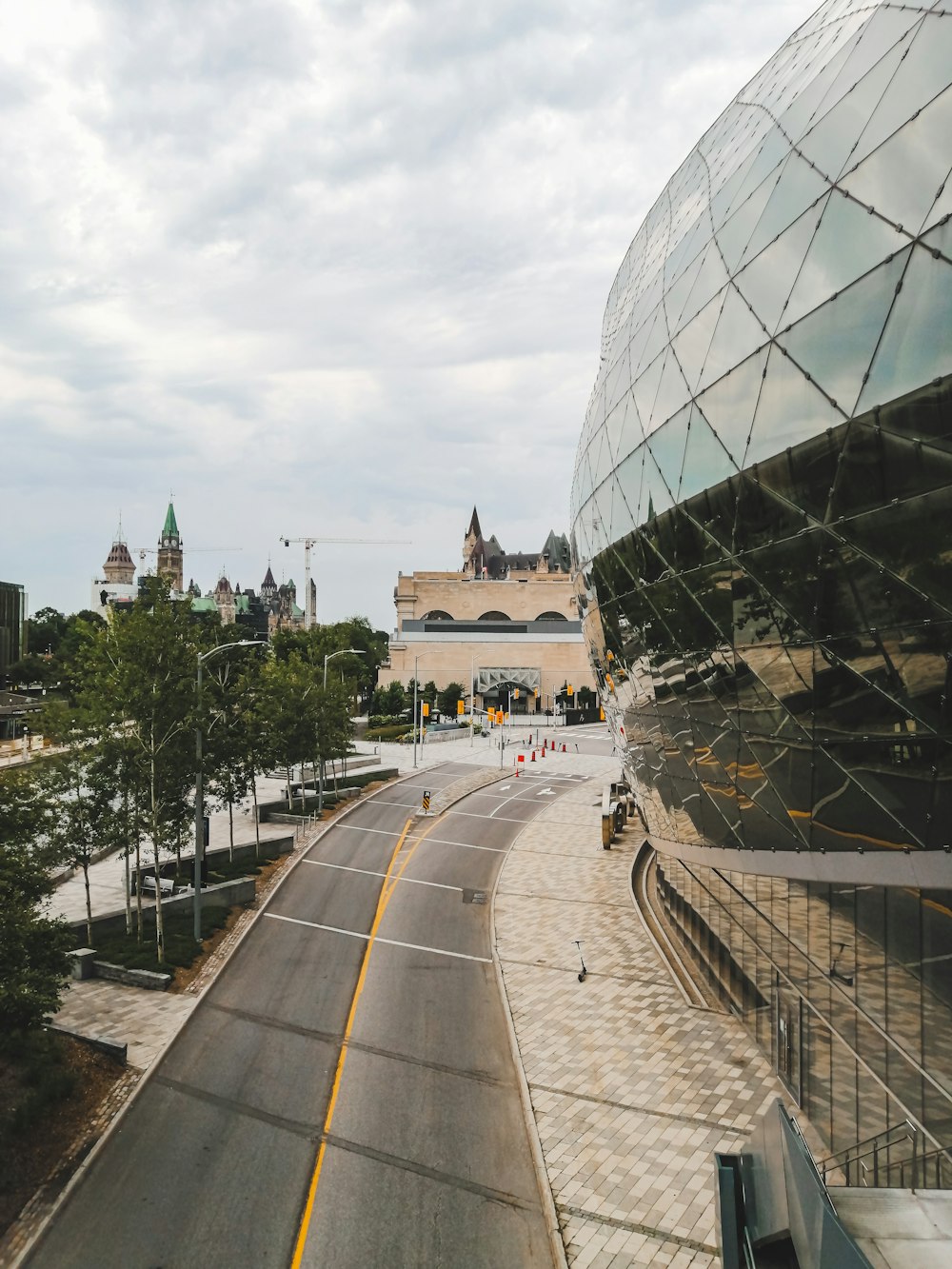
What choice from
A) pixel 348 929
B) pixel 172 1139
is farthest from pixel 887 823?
pixel 348 929

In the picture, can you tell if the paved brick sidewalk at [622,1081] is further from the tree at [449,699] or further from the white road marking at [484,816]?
the tree at [449,699]

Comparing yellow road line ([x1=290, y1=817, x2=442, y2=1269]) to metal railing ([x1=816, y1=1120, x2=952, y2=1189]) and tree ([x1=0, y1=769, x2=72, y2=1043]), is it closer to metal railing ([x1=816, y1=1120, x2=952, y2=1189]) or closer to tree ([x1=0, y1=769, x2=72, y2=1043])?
tree ([x1=0, y1=769, x2=72, y2=1043])

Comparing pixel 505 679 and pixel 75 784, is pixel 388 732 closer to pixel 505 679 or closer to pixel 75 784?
pixel 505 679

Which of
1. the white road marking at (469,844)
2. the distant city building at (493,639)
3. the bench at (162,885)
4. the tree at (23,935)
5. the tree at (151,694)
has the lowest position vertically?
the white road marking at (469,844)

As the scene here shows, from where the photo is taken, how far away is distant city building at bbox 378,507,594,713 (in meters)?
117

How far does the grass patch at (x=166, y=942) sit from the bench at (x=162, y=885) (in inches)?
44.4

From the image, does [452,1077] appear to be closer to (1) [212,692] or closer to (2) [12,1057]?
(2) [12,1057]

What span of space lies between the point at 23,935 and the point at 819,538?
539 inches

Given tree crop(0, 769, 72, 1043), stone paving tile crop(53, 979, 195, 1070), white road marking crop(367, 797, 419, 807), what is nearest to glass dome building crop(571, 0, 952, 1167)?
stone paving tile crop(53, 979, 195, 1070)

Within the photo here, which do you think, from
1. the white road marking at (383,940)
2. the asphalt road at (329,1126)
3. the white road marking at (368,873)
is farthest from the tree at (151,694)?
the white road marking at (368,873)

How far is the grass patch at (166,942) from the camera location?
23.8 m

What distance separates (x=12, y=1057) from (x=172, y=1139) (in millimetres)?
4148

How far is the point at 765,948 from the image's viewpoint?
19.2 meters

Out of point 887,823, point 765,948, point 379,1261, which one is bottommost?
point 379,1261
